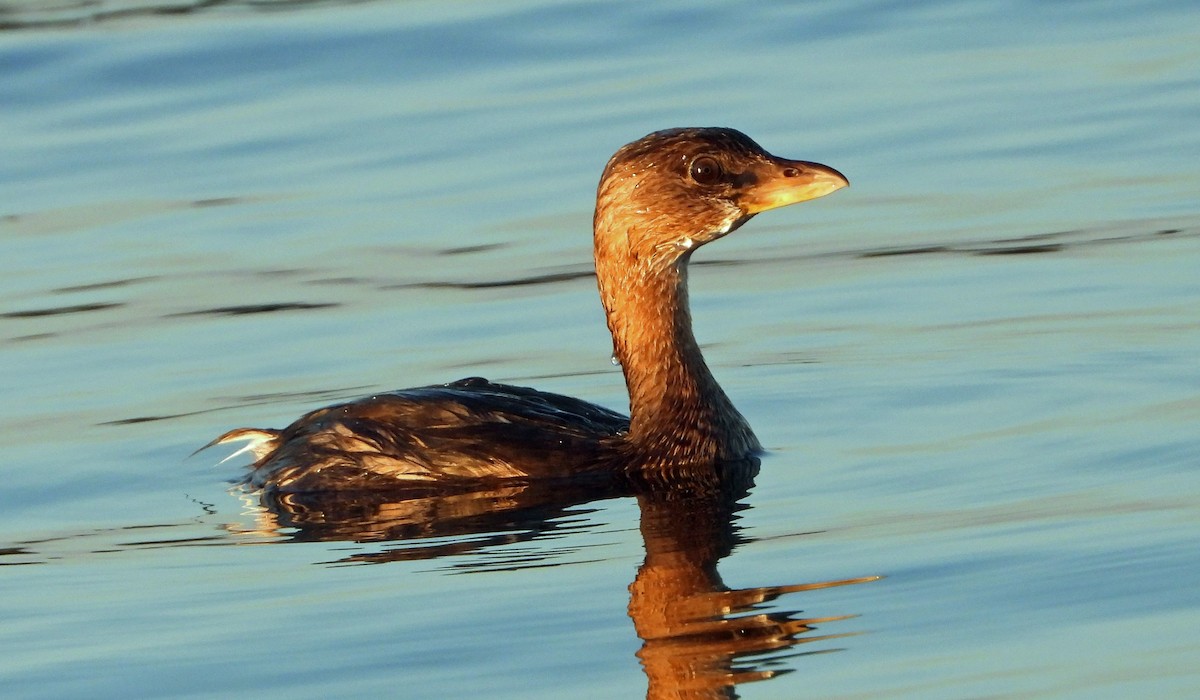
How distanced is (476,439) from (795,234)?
4240 millimetres

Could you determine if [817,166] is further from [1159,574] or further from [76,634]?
[76,634]

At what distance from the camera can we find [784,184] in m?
8.52

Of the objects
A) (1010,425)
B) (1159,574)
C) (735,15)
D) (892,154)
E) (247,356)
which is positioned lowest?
(1159,574)

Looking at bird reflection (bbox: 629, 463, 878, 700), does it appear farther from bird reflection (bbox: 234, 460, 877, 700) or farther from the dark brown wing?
the dark brown wing

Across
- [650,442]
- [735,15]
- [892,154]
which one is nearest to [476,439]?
[650,442]

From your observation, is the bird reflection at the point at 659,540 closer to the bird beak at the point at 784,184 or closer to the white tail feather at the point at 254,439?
the white tail feather at the point at 254,439

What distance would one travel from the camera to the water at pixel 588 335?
620 cm

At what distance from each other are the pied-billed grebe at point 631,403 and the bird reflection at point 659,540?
0.35 feet

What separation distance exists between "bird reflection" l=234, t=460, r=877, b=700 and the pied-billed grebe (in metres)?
0.11

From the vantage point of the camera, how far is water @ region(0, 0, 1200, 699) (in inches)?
244

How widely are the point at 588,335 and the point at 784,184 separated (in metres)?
2.24

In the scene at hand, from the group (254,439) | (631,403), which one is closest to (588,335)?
(631,403)

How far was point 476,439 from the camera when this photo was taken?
8.38 m

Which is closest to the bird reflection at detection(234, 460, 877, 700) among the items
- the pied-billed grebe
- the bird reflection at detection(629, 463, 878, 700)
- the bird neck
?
the bird reflection at detection(629, 463, 878, 700)
